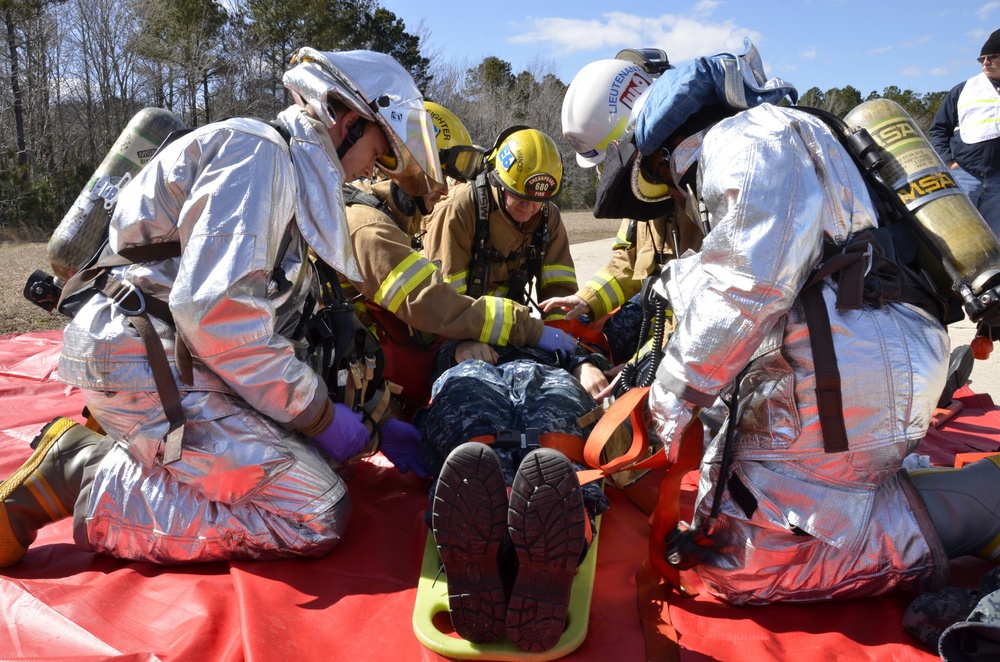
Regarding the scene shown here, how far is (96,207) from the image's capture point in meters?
Answer: 2.96

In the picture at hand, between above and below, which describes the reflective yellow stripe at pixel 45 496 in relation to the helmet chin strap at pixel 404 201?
below

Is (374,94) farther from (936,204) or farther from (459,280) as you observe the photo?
(936,204)

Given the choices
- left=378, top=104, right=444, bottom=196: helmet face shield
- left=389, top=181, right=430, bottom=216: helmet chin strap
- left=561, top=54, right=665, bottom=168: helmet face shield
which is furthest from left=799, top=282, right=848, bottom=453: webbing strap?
left=561, top=54, right=665, bottom=168: helmet face shield

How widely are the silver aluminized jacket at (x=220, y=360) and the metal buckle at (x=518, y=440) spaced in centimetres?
61

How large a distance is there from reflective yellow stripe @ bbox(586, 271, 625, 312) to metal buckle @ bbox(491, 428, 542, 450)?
1.69 meters

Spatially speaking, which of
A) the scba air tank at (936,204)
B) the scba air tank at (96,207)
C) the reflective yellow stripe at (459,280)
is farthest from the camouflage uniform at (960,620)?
the scba air tank at (96,207)

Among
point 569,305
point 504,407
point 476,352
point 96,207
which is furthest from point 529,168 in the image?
point 96,207

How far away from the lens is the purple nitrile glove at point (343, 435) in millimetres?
2652

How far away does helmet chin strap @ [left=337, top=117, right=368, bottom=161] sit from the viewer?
2.65 metres

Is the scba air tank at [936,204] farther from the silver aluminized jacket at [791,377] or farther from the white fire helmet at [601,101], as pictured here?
the white fire helmet at [601,101]

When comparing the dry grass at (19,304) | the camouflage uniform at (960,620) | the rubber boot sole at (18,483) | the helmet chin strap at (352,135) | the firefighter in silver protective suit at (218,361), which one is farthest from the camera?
the dry grass at (19,304)

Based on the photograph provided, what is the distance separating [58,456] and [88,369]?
43 cm

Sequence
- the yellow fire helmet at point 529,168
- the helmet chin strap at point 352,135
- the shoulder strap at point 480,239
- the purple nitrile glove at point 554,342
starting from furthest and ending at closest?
1. the shoulder strap at point 480,239
2. the yellow fire helmet at point 529,168
3. the purple nitrile glove at point 554,342
4. the helmet chin strap at point 352,135

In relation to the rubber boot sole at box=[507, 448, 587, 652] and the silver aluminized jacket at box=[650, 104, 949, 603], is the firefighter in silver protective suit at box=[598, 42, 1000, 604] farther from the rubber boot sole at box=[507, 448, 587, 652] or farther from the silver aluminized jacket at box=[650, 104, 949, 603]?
the rubber boot sole at box=[507, 448, 587, 652]
